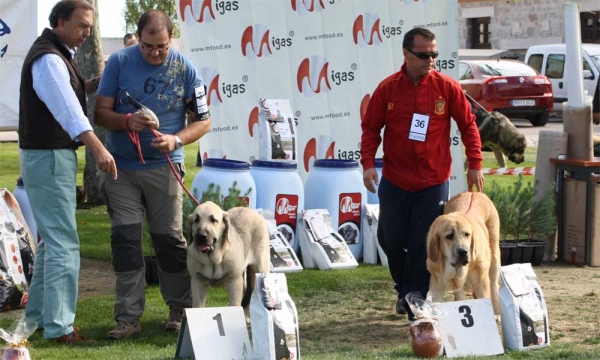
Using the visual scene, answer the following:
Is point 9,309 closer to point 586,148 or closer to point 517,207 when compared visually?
point 517,207

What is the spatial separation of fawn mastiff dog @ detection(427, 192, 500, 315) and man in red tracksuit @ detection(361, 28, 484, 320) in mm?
242

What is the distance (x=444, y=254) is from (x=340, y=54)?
16.5 ft

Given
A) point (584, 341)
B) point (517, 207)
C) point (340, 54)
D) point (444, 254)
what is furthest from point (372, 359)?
point (340, 54)

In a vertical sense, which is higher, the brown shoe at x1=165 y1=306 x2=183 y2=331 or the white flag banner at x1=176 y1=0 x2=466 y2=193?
the white flag banner at x1=176 y1=0 x2=466 y2=193

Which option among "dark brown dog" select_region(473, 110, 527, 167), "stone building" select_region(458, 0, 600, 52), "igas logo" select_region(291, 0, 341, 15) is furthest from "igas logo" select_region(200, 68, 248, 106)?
"stone building" select_region(458, 0, 600, 52)

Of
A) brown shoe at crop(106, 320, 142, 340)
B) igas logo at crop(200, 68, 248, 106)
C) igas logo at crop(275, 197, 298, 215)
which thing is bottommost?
brown shoe at crop(106, 320, 142, 340)

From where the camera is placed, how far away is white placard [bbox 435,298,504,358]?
20.3ft

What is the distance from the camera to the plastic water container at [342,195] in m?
10.1

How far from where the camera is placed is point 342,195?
33.2 ft

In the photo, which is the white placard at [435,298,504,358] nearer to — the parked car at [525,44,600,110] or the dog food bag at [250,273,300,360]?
the dog food bag at [250,273,300,360]

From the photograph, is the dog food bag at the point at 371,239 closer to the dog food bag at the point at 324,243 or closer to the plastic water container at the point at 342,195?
the plastic water container at the point at 342,195

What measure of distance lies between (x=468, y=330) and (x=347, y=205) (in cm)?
401

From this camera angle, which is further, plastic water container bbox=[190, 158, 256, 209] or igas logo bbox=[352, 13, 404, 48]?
igas logo bbox=[352, 13, 404, 48]

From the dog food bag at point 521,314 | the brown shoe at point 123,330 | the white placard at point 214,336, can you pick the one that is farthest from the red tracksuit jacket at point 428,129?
the brown shoe at point 123,330
